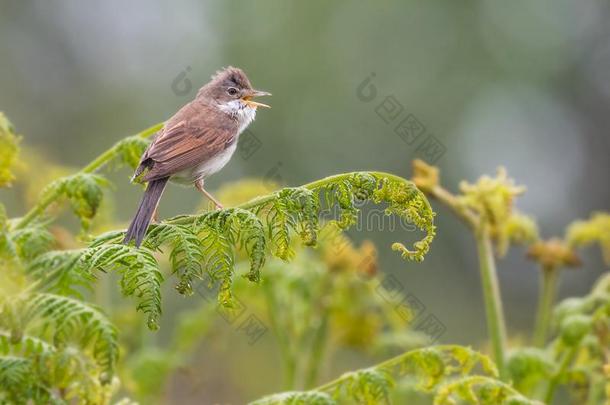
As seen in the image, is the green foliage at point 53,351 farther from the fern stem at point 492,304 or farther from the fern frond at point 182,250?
the fern stem at point 492,304

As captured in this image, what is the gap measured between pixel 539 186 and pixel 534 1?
3384 millimetres

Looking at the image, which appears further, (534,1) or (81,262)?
(534,1)

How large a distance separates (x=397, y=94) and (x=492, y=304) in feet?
33.1

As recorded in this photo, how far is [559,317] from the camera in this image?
3.83 m

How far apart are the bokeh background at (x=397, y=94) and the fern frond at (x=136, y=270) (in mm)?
9336

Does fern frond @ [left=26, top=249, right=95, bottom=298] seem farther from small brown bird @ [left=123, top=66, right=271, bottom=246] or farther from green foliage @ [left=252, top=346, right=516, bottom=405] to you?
green foliage @ [left=252, top=346, right=516, bottom=405]

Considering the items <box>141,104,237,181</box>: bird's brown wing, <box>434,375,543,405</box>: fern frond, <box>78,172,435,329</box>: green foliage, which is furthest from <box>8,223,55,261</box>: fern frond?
<box>434,375,543,405</box>: fern frond

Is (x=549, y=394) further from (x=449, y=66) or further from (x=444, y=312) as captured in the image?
(x=449, y=66)

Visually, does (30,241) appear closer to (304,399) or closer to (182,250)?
(182,250)

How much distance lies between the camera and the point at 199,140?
4703 mm

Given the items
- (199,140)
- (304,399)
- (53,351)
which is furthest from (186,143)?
Result: (304,399)

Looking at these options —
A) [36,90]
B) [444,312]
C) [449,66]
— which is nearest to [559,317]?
[444,312]

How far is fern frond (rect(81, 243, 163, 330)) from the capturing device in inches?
102

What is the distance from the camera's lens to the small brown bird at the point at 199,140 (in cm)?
400
